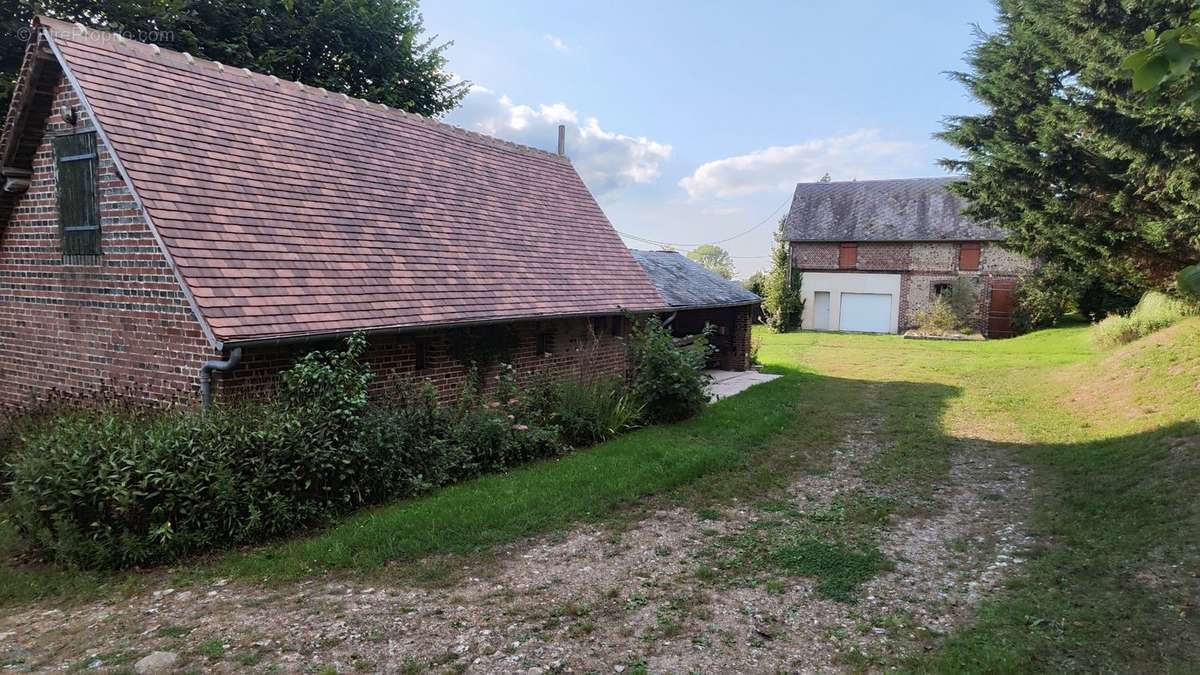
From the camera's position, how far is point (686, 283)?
17.9m

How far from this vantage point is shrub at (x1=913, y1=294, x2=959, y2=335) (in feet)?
99.5

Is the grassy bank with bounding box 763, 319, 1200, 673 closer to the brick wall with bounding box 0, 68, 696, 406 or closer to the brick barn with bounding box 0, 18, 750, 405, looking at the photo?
the brick barn with bounding box 0, 18, 750, 405

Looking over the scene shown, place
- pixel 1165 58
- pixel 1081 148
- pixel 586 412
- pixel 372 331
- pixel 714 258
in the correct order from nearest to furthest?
pixel 1165 58
pixel 372 331
pixel 586 412
pixel 1081 148
pixel 714 258

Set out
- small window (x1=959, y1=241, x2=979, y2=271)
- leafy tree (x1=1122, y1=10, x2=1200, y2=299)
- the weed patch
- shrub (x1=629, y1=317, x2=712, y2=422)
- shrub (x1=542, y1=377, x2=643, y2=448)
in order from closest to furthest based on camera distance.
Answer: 1. leafy tree (x1=1122, y1=10, x2=1200, y2=299)
2. the weed patch
3. shrub (x1=542, y1=377, x2=643, y2=448)
4. shrub (x1=629, y1=317, x2=712, y2=422)
5. small window (x1=959, y1=241, x2=979, y2=271)

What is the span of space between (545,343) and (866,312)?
27.5 meters

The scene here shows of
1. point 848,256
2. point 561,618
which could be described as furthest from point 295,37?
point 848,256

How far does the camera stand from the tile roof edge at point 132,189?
6.46m

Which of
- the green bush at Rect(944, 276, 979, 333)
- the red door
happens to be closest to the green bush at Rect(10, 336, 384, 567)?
the green bush at Rect(944, 276, 979, 333)

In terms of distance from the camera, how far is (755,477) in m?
8.56

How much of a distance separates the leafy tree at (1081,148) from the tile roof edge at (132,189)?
1361cm

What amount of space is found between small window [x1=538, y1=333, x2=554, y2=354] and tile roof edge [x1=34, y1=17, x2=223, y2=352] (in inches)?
208

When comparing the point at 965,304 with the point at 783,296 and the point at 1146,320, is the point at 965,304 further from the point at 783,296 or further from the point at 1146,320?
the point at 1146,320

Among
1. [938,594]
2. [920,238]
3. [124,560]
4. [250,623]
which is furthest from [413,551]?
[920,238]

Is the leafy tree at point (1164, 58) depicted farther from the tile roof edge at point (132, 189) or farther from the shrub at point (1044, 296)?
the shrub at point (1044, 296)
